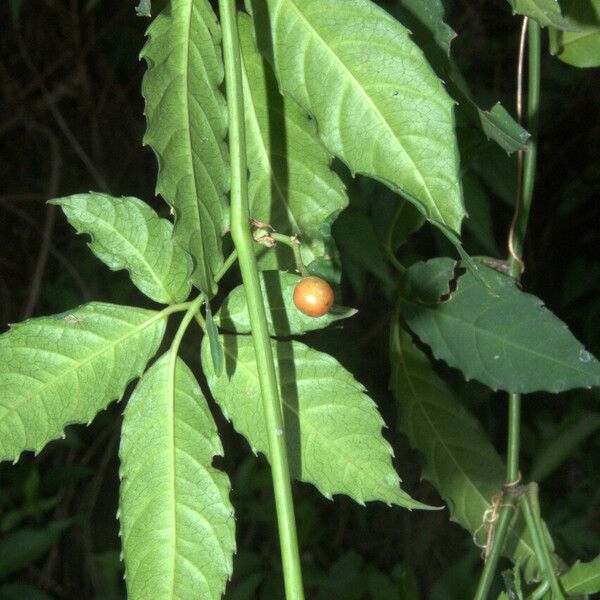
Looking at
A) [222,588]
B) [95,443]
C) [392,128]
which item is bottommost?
[95,443]

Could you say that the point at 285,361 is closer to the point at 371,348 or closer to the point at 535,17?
the point at 535,17

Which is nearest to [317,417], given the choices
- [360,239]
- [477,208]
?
[360,239]

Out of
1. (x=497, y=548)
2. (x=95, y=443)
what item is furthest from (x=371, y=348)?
(x=497, y=548)

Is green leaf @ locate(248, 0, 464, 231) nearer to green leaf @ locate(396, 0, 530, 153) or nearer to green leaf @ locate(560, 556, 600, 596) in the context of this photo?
green leaf @ locate(396, 0, 530, 153)

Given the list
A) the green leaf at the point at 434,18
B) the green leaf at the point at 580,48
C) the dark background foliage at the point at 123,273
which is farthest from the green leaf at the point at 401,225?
the dark background foliage at the point at 123,273

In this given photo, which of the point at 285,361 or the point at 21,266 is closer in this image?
the point at 285,361

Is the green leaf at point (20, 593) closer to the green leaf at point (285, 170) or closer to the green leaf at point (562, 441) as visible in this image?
the green leaf at point (562, 441)

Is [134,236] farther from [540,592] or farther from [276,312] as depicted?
[540,592]

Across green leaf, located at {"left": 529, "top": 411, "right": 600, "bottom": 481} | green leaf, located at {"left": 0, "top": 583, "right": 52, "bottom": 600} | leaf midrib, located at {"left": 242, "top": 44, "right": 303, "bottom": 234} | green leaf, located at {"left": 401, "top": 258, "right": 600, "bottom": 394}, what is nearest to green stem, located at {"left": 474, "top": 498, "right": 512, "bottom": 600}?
green leaf, located at {"left": 401, "top": 258, "right": 600, "bottom": 394}
